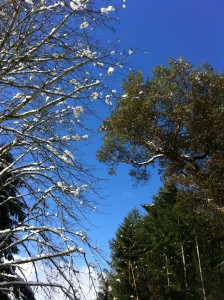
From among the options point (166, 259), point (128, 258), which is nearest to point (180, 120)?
point (166, 259)

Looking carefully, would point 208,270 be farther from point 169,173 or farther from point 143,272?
point 169,173

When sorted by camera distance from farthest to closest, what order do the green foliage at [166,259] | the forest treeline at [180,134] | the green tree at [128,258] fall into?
the green tree at [128,258] → the green foliage at [166,259] → the forest treeline at [180,134]

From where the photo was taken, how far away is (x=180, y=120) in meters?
12.6

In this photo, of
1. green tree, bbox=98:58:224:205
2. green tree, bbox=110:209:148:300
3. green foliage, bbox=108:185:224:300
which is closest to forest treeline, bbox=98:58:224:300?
green tree, bbox=98:58:224:205

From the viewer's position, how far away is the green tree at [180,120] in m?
12.0

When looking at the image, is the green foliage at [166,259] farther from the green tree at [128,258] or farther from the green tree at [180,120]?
the green tree at [180,120]

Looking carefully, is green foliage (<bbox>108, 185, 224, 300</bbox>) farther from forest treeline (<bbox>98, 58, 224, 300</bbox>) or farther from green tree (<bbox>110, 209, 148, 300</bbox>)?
forest treeline (<bbox>98, 58, 224, 300</bbox>)

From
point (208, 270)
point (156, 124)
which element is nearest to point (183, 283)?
point (208, 270)

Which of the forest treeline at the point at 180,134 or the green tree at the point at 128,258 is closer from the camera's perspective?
the forest treeline at the point at 180,134

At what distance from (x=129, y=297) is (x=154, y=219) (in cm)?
568

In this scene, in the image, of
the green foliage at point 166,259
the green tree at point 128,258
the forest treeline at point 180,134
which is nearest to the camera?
the forest treeline at point 180,134

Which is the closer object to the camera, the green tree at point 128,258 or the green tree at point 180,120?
the green tree at point 180,120

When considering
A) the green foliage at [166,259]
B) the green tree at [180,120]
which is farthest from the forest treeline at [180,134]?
the green foliage at [166,259]

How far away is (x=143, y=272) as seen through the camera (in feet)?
82.9
